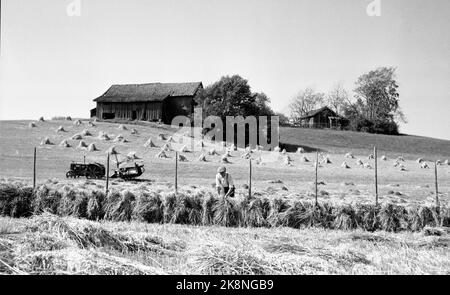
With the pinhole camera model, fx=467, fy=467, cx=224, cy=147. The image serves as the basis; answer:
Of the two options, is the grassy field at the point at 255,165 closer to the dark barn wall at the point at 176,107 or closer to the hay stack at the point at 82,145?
the hay stack at the point at 82,145

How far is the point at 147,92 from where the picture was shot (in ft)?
151

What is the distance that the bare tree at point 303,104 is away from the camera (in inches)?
2490

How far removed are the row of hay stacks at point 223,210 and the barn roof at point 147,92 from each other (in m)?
33.8

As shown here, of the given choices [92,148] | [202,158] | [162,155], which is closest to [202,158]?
[202,158]

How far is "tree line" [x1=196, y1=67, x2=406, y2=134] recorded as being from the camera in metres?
39.9

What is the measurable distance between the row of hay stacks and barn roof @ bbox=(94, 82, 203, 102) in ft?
111

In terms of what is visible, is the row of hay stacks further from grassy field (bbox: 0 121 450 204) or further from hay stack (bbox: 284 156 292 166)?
hay stack (bbox: 284 156 292 166)

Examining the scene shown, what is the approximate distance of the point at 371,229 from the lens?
10.9 meters

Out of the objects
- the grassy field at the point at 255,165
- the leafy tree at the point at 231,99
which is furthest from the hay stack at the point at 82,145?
the leafy tree at the point at 231,99

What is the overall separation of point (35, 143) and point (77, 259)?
29.1 meters

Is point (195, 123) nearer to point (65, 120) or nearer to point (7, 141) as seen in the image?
point (65, 120)

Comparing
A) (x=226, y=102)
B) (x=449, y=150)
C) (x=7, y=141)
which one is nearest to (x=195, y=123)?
(x=226, y=102)
